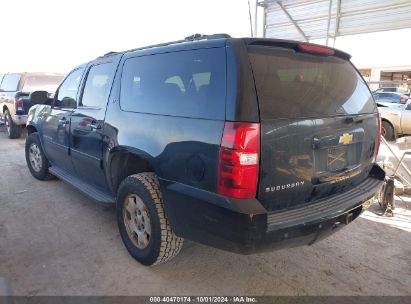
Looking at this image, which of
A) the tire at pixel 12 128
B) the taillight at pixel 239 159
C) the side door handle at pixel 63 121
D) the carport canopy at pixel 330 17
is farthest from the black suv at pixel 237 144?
the tire at pixel 12 128

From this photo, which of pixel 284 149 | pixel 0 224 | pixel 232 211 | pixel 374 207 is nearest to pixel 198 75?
pixel 284 149

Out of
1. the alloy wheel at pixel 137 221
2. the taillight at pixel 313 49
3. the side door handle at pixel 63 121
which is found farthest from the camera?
the side door handle at pixel 63 121

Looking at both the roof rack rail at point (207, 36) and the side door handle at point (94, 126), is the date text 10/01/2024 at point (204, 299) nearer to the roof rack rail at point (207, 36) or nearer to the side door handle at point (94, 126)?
the side door handle at point (94, 126)

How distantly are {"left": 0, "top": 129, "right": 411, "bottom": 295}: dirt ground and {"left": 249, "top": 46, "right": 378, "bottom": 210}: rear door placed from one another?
0.83m

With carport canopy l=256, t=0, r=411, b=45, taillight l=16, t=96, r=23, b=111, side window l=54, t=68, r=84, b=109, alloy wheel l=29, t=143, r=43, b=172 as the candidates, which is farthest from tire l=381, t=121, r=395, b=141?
taillight l=16, t=96, r=23, b=111

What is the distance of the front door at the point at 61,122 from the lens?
13.8ft

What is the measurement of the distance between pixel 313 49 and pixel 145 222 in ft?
6.46

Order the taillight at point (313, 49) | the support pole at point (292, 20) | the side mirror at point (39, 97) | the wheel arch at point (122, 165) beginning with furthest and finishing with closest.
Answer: the support pole at point (292, 20) → the side mirror at point (39, 97) → the wheel arch at point (122, 165) → the taillight at point (313, 49)

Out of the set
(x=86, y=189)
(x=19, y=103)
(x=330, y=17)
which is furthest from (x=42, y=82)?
(x=330, y=17)

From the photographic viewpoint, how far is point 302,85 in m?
2.39

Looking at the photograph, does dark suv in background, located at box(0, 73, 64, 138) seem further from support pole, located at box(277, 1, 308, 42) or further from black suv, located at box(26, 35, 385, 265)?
black suv, located at box(26, 35, 385, 265)

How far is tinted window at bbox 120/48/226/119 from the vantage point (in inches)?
89.2

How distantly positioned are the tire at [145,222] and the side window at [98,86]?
104 cm

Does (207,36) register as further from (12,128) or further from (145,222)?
(12,128)
